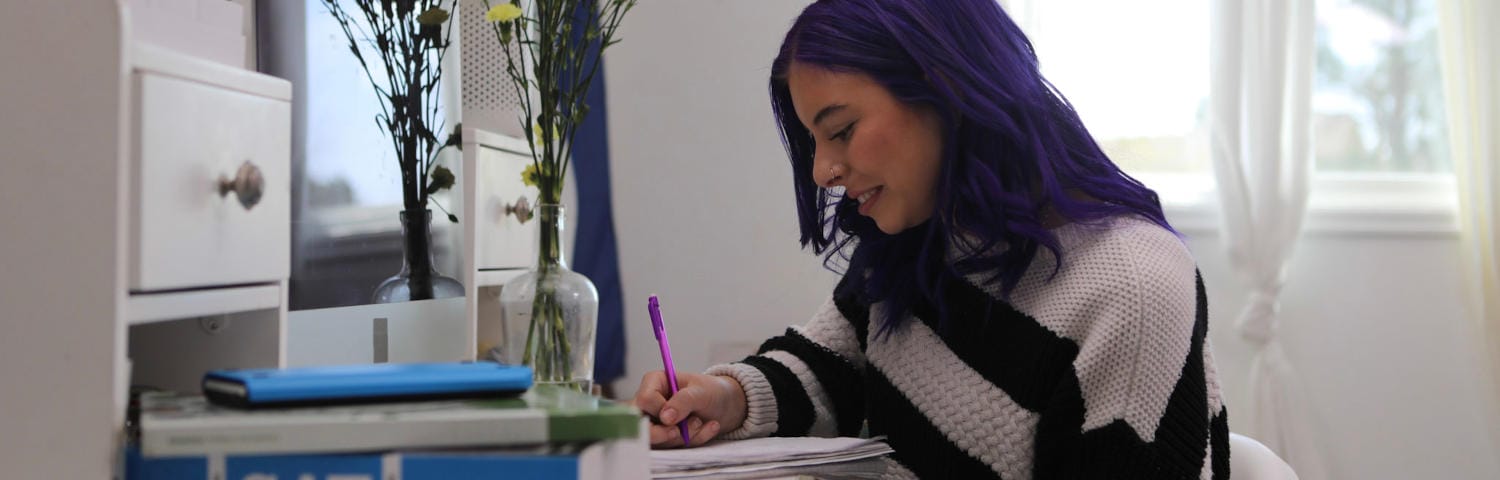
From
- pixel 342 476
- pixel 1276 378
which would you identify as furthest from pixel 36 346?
pixel 1276 378

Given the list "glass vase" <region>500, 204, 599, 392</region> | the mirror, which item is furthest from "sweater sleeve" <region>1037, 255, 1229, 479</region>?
the mirror

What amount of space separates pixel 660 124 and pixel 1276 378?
131 cm

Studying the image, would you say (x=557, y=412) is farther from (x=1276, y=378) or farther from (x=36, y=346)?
(x=1276, y=378)

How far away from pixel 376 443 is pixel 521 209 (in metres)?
0.91

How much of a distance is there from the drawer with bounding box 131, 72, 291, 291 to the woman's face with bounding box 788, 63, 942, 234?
0.49m

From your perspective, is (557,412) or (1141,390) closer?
(557,412)

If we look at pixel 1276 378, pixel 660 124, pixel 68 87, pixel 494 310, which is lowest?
pixel 1276 378

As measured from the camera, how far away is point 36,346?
1.93 feet

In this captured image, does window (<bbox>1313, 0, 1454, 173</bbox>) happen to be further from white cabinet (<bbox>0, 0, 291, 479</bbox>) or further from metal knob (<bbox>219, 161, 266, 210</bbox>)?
white cabinet (<bbox>0, 0, 291, 479</bbox>)

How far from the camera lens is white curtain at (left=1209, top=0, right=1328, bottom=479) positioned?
231 centimetres

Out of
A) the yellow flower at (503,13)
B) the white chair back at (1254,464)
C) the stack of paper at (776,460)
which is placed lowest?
the white chair back at (1254,464)

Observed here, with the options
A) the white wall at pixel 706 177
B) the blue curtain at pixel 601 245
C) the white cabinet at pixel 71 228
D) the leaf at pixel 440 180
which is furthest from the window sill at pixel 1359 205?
the white cabinet at pixel 71 228

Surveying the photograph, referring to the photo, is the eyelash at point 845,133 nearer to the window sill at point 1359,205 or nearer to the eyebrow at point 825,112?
the eyebrow at point 825,112

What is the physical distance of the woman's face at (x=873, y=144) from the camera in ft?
3.54
